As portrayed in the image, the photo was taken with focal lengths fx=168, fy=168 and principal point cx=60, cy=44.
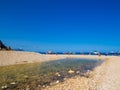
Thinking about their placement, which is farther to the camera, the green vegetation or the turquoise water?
the turquoise water


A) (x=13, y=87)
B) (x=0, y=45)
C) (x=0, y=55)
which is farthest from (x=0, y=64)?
(x=0, y=45)

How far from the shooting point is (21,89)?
13.8 metres

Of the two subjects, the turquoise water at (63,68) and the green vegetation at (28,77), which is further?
the turquoise water at (63,68)

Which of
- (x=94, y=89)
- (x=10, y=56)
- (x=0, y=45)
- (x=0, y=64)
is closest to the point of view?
(x=94, y=89)

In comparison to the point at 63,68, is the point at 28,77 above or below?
below

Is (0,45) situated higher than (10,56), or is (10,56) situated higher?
(0,45)

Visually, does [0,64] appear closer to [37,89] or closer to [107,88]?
[37,89]

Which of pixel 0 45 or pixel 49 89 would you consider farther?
pixel 0 45

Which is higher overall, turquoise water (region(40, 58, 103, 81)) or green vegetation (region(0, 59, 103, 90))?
turquoise water (region(40, 58, 103, 81))

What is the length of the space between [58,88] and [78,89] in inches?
63.4

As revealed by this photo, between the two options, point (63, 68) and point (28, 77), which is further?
point (63, 68)

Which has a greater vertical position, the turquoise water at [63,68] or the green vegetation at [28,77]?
the turquoise water at [63,68]

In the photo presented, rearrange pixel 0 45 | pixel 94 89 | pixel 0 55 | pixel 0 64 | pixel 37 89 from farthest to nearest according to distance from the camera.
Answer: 1. pixel 0 45
2. pixel 0 55
3. pixel 0 64
4. pixel 37 89
5. pixel 94 89

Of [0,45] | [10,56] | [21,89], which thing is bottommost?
[21,89]
